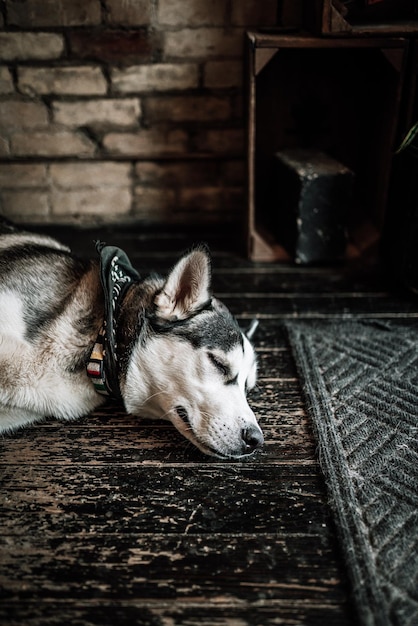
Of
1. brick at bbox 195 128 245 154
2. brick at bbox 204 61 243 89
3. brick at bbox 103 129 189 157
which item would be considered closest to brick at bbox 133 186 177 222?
brick at bbox 103 129 189 157

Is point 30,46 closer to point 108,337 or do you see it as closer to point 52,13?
point 52,13

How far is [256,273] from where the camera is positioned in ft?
9.31

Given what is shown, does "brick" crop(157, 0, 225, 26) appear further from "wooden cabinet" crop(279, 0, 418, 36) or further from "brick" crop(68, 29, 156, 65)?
"wooden cabinet" crop(279, 0, 418, 36)

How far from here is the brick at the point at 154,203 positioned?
3.24 m

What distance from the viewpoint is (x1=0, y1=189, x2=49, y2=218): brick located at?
3.20 meters

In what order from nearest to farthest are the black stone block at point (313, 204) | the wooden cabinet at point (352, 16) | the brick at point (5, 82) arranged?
the wooden cabinet at point (352, 16), the black stone block at point (313, 204), the brick at point (5, 82)

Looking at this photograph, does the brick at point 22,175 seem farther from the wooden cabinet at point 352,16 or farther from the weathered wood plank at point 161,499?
the weathered wood plank at point 161,499

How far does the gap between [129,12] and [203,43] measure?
0.39 meters

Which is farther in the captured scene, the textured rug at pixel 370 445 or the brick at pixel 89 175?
the brick at pixel 89 175

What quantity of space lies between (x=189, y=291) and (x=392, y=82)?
1729mm

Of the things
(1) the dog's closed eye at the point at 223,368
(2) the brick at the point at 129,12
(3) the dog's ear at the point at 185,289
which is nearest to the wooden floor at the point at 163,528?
(1) the dog's closed eye at the point at 223,368

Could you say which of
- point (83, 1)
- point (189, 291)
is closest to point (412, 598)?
point (189, 291)

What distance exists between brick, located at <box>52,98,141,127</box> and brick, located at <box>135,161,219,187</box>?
0.25m

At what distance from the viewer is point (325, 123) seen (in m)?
3.22
